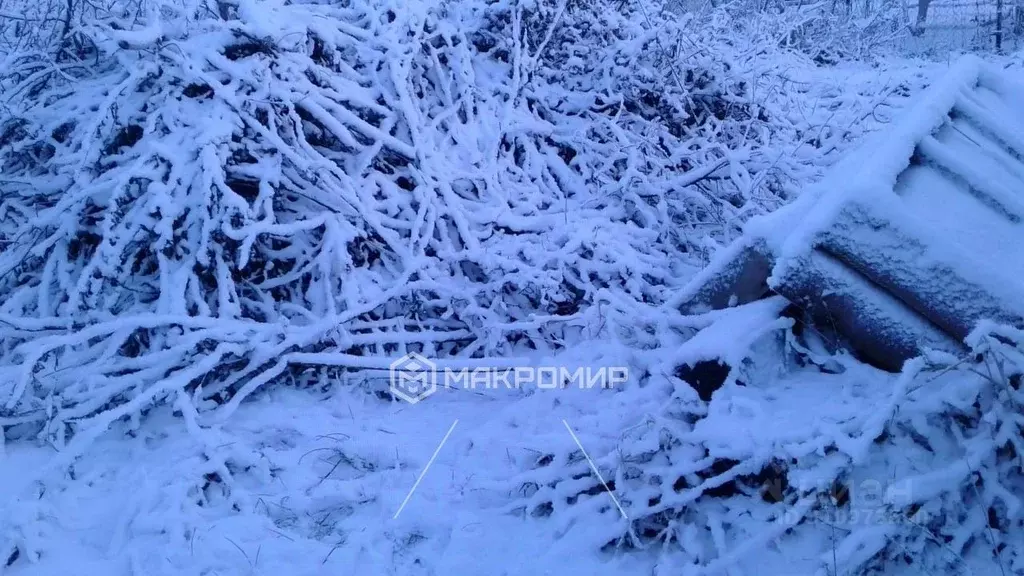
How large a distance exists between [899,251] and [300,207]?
9.07 feet

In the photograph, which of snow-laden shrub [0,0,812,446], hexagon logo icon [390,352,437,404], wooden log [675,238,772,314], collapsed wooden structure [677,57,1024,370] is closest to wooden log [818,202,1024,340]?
collapsed wooden structure [677,57,1024,370]

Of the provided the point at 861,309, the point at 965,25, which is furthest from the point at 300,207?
the point at 965,25

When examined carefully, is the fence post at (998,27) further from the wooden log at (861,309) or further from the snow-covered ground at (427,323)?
the wooden log at (861,309)

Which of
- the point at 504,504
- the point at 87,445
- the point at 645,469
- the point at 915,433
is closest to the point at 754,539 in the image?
the point at 645,469

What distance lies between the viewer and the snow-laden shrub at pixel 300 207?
118 inches

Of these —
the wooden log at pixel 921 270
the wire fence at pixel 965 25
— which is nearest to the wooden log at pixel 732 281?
the wooden log at pixel 921 270

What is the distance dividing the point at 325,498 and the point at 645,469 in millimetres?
1127

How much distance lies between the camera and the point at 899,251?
79.0 inches

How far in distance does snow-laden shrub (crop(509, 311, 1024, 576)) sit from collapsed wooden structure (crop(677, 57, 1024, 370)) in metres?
0.13

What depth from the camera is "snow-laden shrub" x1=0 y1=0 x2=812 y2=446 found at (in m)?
2.99

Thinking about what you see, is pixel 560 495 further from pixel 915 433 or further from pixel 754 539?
pixel 915 433

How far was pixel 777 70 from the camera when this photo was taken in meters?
5.98

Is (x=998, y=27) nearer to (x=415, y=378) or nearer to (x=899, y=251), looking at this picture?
(x=899, y=251)

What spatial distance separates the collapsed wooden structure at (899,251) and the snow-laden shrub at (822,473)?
0.13 metres
